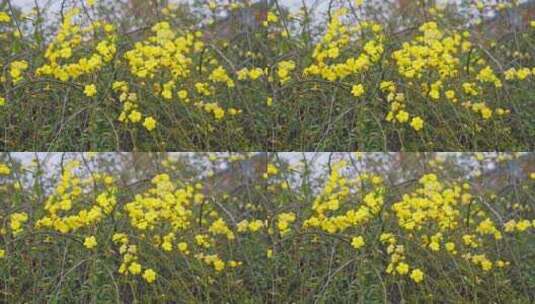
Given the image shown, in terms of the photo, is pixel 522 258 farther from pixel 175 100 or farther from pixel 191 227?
pixel 175 100

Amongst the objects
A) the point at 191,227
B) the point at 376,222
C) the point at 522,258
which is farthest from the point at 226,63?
the point at 522,258

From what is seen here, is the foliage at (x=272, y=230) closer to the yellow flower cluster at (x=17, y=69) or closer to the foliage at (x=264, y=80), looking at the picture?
the foliage at (x=264, y=80)

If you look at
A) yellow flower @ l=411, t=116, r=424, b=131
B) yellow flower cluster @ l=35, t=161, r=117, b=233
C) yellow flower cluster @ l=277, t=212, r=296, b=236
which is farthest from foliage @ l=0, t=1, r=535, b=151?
yellow flower cluster @ l=277, t=212, r=296, b=236

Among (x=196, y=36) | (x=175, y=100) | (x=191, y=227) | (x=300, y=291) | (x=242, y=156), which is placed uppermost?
(x=196, y=36)

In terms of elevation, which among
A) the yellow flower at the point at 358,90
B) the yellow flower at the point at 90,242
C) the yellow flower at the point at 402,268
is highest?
the yellow flower at the point at 358,90

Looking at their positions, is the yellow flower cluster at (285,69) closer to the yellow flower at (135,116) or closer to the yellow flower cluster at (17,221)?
the yellow flower at (135,116)

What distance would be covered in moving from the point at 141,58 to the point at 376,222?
2.82ft

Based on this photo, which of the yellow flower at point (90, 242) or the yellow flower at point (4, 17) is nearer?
the yellow flower at point (90, 242)

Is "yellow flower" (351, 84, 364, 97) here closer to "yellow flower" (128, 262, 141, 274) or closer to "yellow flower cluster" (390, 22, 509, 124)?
"yellow flower cluster" (390, 22, 509, 124)

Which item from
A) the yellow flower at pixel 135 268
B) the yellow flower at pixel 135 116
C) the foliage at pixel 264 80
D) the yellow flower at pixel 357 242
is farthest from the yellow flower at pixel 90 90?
the yellow flower at pixel 357 242

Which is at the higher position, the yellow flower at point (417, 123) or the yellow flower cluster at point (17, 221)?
the yellow flower at point (417, 123)

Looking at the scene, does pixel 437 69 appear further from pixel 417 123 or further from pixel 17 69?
pixel 17 69

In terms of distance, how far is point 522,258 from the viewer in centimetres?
239

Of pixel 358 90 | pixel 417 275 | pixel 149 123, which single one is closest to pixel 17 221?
pixel 149 123
